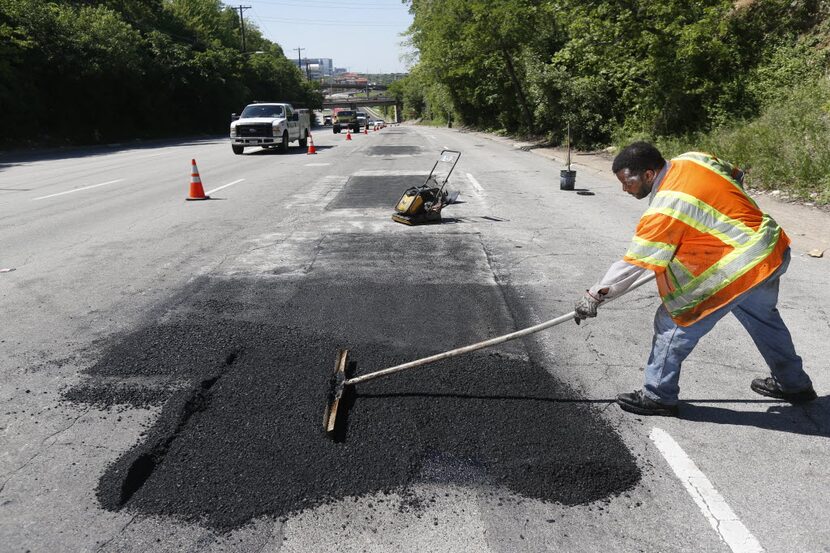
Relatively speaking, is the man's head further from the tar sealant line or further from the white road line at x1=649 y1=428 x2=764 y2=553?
the tar sealant line

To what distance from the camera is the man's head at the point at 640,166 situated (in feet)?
10.9

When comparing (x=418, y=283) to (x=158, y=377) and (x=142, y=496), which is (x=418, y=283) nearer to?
(x=158, y=377)

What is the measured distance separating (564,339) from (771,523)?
225 centimetres

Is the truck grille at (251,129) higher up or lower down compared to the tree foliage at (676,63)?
lower down

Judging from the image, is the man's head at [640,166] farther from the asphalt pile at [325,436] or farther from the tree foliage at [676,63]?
the tree foliage at [676,63]

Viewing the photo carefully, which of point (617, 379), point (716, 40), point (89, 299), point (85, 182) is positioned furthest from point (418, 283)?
point (716, 40)

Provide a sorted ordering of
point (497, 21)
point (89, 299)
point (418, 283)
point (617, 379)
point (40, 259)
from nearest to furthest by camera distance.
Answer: point (617, 379) < point (89, 299) < point (418, 283) < point (40, 259) < point (497, 21)

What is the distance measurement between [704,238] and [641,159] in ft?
1.74

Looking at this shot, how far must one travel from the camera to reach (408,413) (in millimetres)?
3635

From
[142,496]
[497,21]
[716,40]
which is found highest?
[497,21]

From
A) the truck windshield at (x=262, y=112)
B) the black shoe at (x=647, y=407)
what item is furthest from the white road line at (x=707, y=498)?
the truck windshield at (x=262, y=112)

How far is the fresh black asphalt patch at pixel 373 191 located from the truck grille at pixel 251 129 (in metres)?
9.80

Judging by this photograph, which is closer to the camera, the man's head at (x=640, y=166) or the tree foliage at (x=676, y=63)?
the man's head at (x=640, y=166)

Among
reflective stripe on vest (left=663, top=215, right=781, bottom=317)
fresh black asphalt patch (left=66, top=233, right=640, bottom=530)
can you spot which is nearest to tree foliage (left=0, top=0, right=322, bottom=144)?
fresh black asphalt patch (left=66, top=233, right=640, bottom=530)
